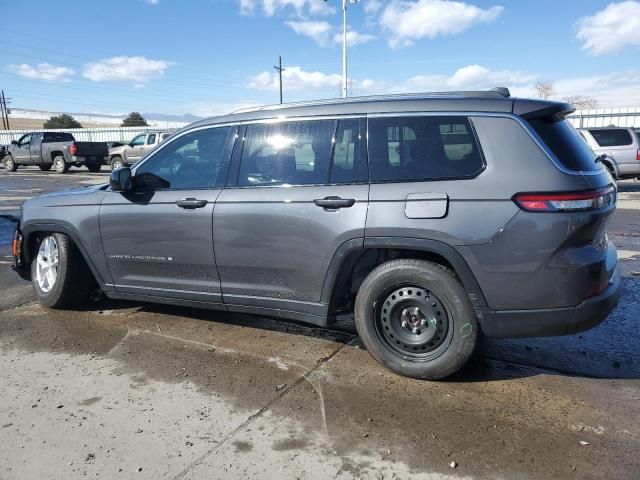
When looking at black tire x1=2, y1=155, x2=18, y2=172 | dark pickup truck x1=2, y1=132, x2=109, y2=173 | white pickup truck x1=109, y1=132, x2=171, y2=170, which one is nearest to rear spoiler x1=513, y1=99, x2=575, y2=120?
white pickup truck x1=109, y1=132, x2=171, y2=170

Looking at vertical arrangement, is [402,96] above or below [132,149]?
below

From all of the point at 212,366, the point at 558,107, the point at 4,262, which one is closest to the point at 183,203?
the point at 212,366

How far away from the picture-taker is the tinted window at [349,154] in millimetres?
3553

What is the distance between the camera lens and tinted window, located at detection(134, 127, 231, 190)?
4125mm

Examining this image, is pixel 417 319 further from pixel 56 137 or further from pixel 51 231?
pixel 56 137

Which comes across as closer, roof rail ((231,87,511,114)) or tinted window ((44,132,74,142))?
roof rail ((231,87,511,114))

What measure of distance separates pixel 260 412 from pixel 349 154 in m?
1.83

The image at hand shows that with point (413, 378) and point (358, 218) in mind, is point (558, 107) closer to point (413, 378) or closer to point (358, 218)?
point (358, 218)

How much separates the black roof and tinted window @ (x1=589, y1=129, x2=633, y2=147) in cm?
1478

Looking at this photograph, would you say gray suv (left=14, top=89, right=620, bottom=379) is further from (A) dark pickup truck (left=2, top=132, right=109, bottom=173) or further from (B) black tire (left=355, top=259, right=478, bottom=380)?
(A) dark pickup truck (left=2, top=132, right=109, bottom=173)

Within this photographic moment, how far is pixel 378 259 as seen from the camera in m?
3.65

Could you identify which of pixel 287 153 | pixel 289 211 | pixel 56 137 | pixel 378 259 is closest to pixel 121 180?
pixel 287 153

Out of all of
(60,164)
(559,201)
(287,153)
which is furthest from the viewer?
(60,164)

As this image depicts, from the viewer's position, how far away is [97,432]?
2.91 meters
